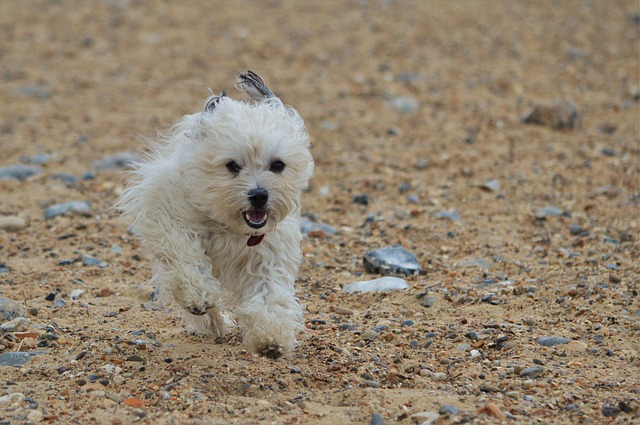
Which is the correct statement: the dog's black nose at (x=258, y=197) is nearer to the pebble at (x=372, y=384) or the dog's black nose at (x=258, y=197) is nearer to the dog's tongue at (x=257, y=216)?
the dog's tongue at (x=257, y=216)

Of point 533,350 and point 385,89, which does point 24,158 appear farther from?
point 533,350

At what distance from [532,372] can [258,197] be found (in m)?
1.78

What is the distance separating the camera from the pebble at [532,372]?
5.29m

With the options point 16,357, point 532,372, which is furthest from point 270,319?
point 16,357

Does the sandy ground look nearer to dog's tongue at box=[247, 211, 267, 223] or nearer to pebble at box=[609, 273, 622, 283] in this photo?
pebble at box=[609, 273, 622, 283]

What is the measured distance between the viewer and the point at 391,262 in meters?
7.40

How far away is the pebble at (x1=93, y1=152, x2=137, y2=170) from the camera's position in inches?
415

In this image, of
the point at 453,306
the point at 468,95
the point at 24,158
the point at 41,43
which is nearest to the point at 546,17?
the point at 468,95

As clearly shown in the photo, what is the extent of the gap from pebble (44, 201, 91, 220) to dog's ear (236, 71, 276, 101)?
353 centimetres

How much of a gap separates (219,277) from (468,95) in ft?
28.1

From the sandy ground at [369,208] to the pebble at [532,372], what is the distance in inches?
0.5

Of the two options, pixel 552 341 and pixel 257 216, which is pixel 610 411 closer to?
pixel 552 341

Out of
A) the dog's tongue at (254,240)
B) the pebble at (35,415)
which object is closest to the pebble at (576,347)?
the dog's tongue at (254,240)

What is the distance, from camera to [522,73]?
1461 centimetres
